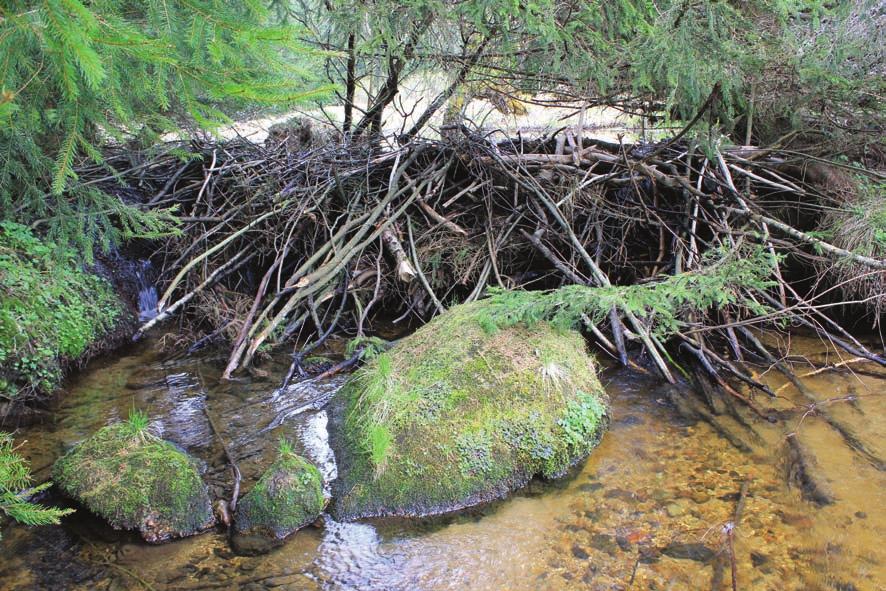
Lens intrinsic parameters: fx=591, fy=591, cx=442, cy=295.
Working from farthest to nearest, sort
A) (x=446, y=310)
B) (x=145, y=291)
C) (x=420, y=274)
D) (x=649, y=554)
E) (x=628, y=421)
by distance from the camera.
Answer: (x=145, y=291)
(x=420, y=274)
(x=446, y=310)
(x=628, y=421)
(x=649, y=554)

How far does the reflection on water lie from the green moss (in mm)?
117

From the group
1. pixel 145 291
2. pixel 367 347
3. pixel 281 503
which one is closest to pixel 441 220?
pixel 367 347

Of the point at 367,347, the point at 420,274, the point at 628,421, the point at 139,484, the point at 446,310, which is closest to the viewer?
the point at 139,484

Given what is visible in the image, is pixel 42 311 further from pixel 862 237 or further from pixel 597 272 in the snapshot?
pixel 862 237

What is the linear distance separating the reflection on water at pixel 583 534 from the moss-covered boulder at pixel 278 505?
11 centimetres

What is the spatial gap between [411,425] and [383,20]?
4190 millimetres

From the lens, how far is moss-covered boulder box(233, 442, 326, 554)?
3.72 meters

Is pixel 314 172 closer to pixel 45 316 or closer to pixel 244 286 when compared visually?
pixel 244 286

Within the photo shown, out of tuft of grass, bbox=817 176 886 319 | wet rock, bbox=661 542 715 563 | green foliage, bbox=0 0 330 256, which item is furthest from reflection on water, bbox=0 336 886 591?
green foliage, bbox=0 0 330 256

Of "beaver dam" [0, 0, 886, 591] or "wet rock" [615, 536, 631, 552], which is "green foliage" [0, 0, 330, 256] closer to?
"beaver dam" [0, 0, 886, 591]

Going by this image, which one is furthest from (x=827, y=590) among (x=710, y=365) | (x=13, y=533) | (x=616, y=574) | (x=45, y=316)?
(x=45, y=316)

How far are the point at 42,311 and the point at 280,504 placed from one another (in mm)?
3211

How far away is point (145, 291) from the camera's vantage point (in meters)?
7.27

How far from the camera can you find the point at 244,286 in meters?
7.44
